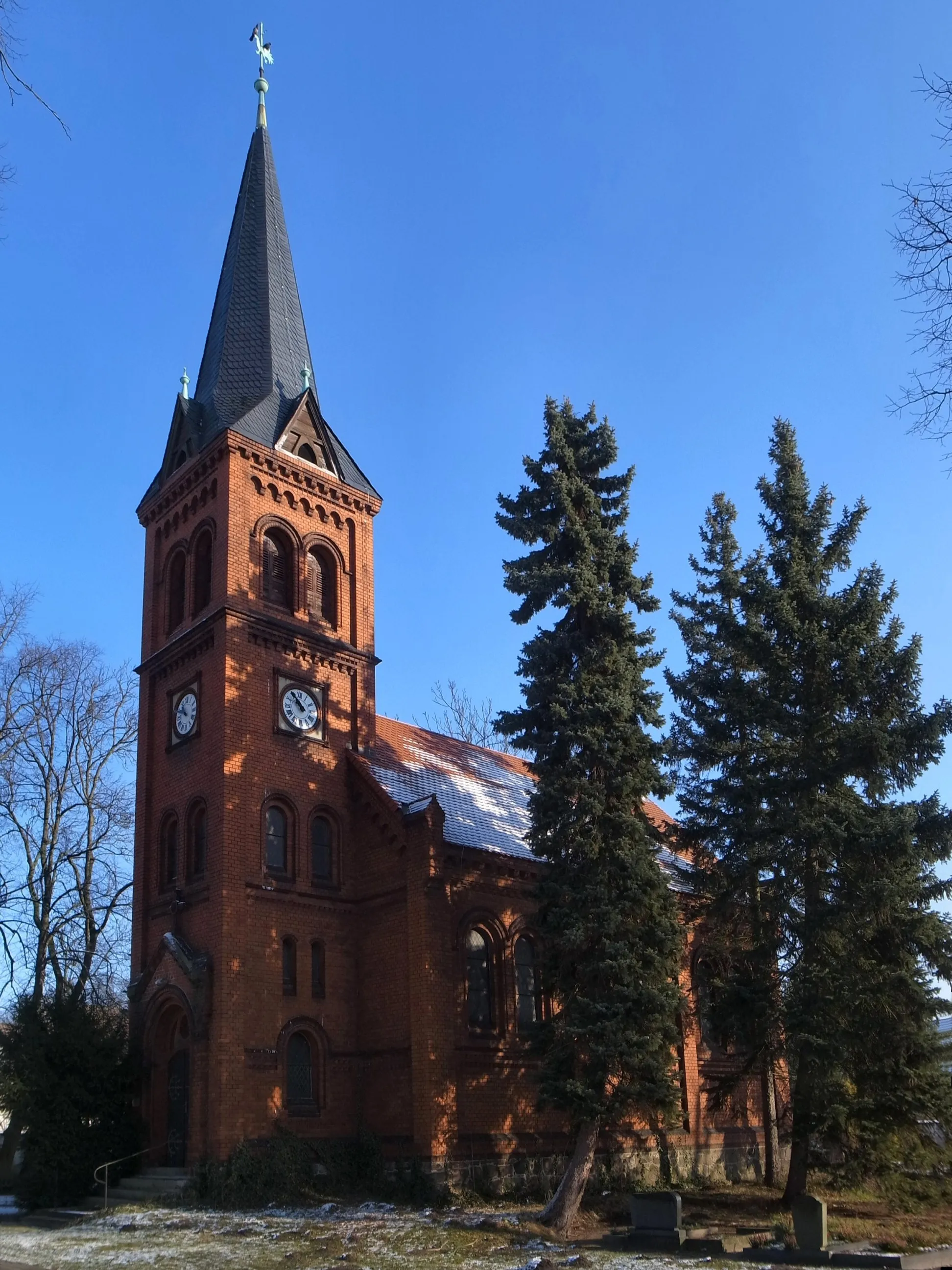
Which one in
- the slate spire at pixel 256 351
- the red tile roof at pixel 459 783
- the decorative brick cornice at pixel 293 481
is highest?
the slate spire at pixel 256 351

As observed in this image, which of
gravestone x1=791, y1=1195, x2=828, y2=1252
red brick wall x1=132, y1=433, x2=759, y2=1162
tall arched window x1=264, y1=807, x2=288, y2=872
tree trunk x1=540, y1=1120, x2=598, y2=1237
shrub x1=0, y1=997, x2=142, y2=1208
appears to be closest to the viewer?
gravestone x1=791, y1=1195, x2=828, y2=1252

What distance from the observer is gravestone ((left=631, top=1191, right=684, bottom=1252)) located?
650 inches

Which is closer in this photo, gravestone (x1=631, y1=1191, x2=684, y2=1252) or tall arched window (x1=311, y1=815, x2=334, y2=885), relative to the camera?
gravestone (x1=631, y1=1191, x2=684, y2=1252)

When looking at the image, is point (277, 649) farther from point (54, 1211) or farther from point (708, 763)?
point (54, 1211)

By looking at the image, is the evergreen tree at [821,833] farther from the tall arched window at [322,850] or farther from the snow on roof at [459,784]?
the tall arched window at [322,850]

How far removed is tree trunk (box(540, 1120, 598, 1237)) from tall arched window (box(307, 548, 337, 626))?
1416 cm

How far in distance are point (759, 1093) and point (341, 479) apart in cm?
2048

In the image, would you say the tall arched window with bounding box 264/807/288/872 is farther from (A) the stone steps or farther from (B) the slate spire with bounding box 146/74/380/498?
(B) the slate spire with bounding box 146/74/380/498

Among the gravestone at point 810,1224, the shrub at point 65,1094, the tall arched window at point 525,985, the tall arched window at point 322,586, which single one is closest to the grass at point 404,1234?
the gravestone at point 810,1224

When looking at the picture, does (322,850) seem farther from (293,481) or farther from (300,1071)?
(293,481)

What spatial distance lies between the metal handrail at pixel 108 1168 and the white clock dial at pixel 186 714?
8995 mm

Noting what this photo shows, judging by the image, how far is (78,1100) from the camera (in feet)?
75.0

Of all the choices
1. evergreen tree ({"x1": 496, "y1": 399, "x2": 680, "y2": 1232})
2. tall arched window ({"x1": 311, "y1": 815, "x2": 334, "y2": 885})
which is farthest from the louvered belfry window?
evergreen tree ({"x1": 496, "y1": 399, "x2": 680, "y2": 1232})

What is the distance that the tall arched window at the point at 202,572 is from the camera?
27688 millimetres
